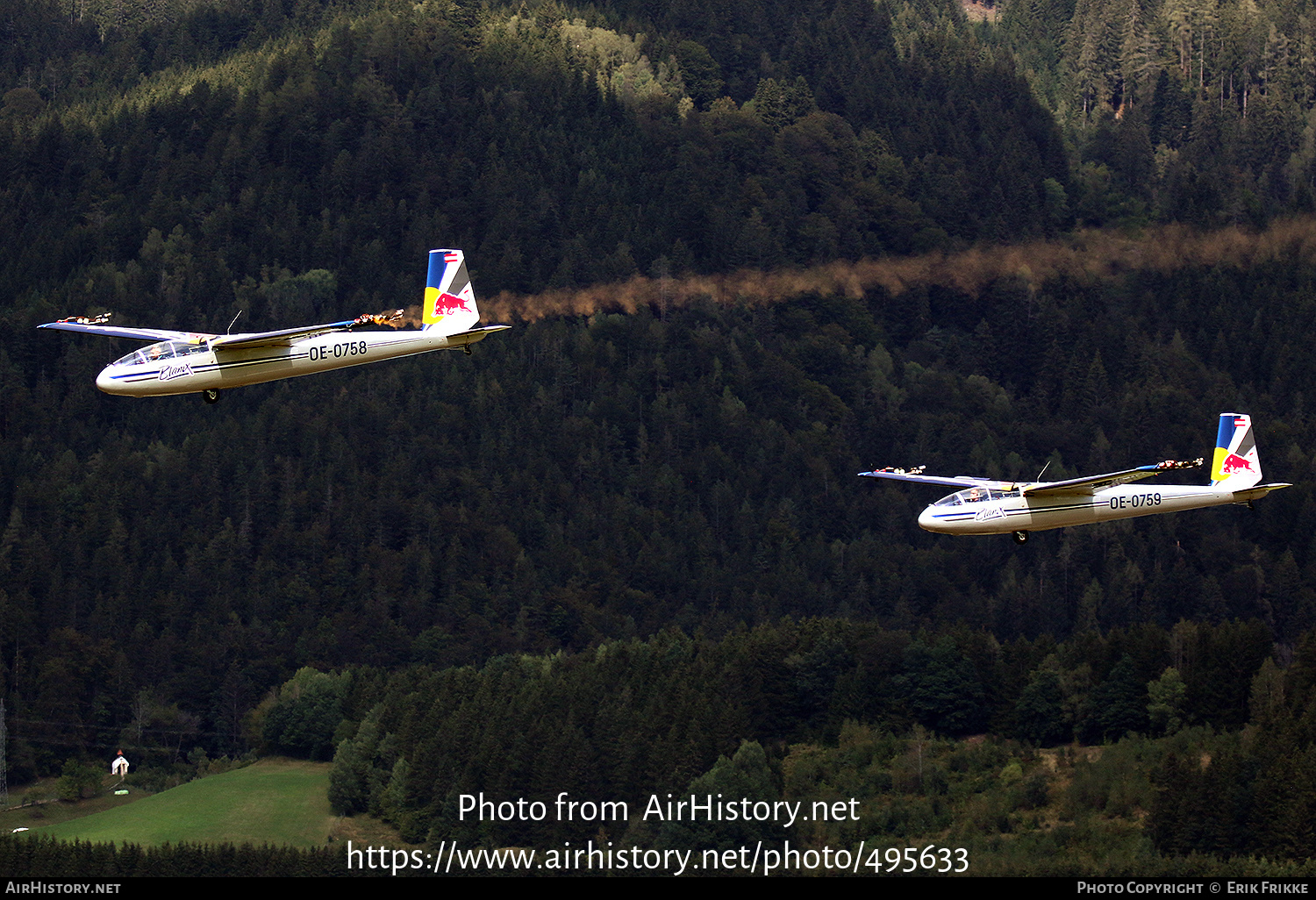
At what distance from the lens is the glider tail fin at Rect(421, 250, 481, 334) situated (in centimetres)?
10988

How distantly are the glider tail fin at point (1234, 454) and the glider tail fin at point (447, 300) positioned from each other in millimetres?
43296

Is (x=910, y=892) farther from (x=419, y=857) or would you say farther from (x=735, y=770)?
(x=419, y=857)

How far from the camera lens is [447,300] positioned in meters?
110

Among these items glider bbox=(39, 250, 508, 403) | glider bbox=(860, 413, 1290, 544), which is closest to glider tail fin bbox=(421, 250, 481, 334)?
glider bbox=(39, 250, 508, 403)

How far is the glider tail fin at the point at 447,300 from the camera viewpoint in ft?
360

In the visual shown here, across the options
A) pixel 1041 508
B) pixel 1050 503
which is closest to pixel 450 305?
pixel 1041 508

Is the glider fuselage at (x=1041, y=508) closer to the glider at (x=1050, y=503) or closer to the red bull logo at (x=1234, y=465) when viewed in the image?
the glider at (x=1050, y=503)

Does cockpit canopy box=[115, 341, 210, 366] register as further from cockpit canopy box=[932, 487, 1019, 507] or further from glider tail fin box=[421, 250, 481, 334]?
cockpit canopy box=[932, 487, 1019, 507]

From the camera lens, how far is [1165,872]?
17100cm

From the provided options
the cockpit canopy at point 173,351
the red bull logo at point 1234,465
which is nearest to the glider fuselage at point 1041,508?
the red bull logo at point 1234,465

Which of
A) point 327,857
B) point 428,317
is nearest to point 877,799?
point 327,857

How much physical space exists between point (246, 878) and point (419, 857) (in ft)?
52.7

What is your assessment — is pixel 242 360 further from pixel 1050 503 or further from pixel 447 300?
pixel 1050 503

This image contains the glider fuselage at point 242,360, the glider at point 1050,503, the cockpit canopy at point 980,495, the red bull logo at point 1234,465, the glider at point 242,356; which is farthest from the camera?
the red bull logo at point 1234,465
